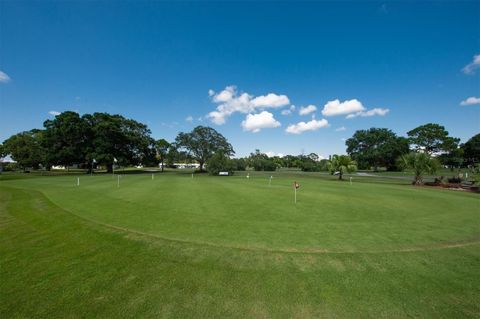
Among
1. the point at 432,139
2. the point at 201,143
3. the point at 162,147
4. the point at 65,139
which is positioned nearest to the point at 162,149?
the point at 162,147

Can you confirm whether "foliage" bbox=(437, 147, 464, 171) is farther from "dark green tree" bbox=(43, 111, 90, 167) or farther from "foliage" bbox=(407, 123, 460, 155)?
"dark green tree" bbox=(43, 111, 90, 167)

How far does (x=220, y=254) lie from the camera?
612 cm

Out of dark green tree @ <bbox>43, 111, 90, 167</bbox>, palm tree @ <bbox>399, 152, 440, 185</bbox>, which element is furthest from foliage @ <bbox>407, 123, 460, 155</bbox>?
dark green tree @ <bbox>43, 111, 90, 167</bbox>

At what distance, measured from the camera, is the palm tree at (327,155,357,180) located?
35.1 meters

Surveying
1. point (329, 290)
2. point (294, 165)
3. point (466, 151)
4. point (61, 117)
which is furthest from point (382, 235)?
point (294, 165)

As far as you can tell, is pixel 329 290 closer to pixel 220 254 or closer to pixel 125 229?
pixel 220 254

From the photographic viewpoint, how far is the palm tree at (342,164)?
3509 centimetres

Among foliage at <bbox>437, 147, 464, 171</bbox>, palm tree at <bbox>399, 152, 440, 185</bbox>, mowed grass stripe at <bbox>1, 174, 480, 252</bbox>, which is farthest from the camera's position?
foliage at <bbox>437, 147, 464, 171</bbox>

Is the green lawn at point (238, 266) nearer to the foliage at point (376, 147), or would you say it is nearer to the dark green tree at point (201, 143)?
the dark green tree at point (201, 143)

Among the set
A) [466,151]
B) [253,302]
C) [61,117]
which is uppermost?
[61,117]

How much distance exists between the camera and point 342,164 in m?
36.1

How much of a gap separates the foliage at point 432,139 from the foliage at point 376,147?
4407 mm

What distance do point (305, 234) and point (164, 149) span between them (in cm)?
8818

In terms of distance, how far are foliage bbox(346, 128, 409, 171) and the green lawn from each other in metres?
79.1
